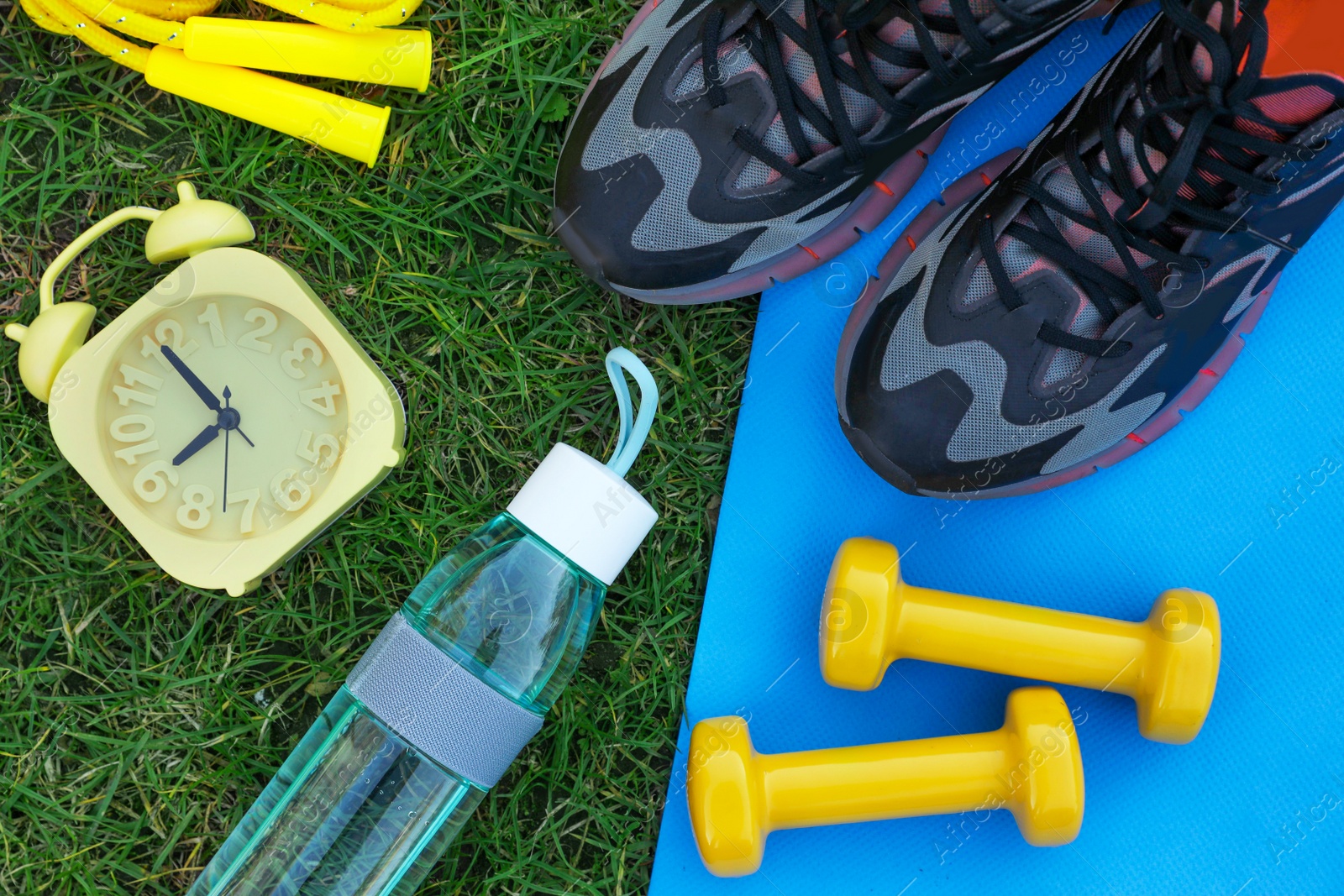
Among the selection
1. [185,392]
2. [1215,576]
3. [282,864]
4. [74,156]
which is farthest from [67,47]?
[1215,576]

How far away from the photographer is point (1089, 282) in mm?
926

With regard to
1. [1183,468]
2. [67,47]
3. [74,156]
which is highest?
[67,47]

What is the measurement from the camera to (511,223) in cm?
107

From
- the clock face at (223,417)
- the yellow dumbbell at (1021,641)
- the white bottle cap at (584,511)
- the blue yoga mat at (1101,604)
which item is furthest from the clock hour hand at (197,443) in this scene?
the yellow dumbbell at (1021,641)

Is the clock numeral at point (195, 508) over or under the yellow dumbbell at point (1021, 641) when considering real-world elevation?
over

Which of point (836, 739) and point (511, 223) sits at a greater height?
point (511, 223)

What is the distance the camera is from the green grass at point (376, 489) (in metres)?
1.05

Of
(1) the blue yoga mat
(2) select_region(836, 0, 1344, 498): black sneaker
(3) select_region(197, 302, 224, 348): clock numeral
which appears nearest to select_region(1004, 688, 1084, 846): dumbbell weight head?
(1) the blue yoga mat

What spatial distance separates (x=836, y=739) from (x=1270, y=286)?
0.67 metres

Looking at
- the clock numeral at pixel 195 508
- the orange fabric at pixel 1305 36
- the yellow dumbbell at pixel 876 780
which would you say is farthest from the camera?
the clock numeral at pixel 195 508

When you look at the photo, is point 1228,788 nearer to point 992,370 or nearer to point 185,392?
point 992,370

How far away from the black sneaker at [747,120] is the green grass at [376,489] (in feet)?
0.32

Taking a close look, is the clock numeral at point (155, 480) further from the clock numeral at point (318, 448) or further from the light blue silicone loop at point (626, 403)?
the light blue silicone loop at point (626, 403)

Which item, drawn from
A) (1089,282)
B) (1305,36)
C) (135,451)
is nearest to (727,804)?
(1089,282)
